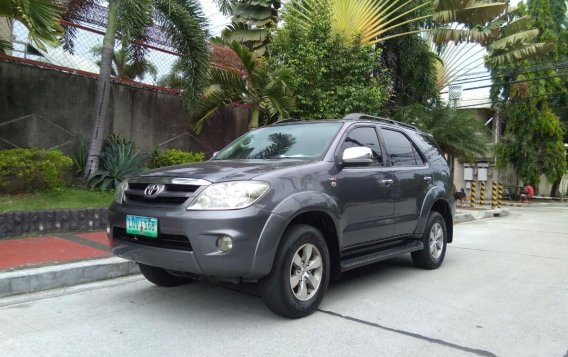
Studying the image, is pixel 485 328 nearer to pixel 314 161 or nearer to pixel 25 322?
pixel 314 161

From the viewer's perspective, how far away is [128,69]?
1047cm

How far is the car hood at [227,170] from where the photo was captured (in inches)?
155

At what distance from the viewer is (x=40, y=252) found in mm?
5895

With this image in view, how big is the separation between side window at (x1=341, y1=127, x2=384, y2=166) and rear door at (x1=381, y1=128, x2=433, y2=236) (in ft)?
0.59

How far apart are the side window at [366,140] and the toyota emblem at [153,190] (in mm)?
1921

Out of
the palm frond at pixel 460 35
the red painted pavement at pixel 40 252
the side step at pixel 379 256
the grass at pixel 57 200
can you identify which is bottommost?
the red painted pavement at pixel 40 252

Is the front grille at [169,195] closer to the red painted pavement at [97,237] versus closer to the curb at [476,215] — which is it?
the red painted pavement at [97,237]

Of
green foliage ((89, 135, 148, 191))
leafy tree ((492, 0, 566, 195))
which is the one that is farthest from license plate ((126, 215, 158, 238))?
leafy tree ((492, 0, 566, 195))

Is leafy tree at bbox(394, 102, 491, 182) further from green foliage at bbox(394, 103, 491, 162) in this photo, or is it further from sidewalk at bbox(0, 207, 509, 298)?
sidewalk at bbox(0, 207, 509, 298)

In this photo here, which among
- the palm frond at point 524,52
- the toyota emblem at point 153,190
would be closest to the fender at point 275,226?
the toyota emblem at point 153,190

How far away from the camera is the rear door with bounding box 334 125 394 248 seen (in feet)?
15.3

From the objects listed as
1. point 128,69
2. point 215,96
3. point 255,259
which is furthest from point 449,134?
point 255,259

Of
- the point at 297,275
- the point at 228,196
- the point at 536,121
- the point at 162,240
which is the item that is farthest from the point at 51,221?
the point at 536,121

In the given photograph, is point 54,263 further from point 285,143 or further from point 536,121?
point 536,121
